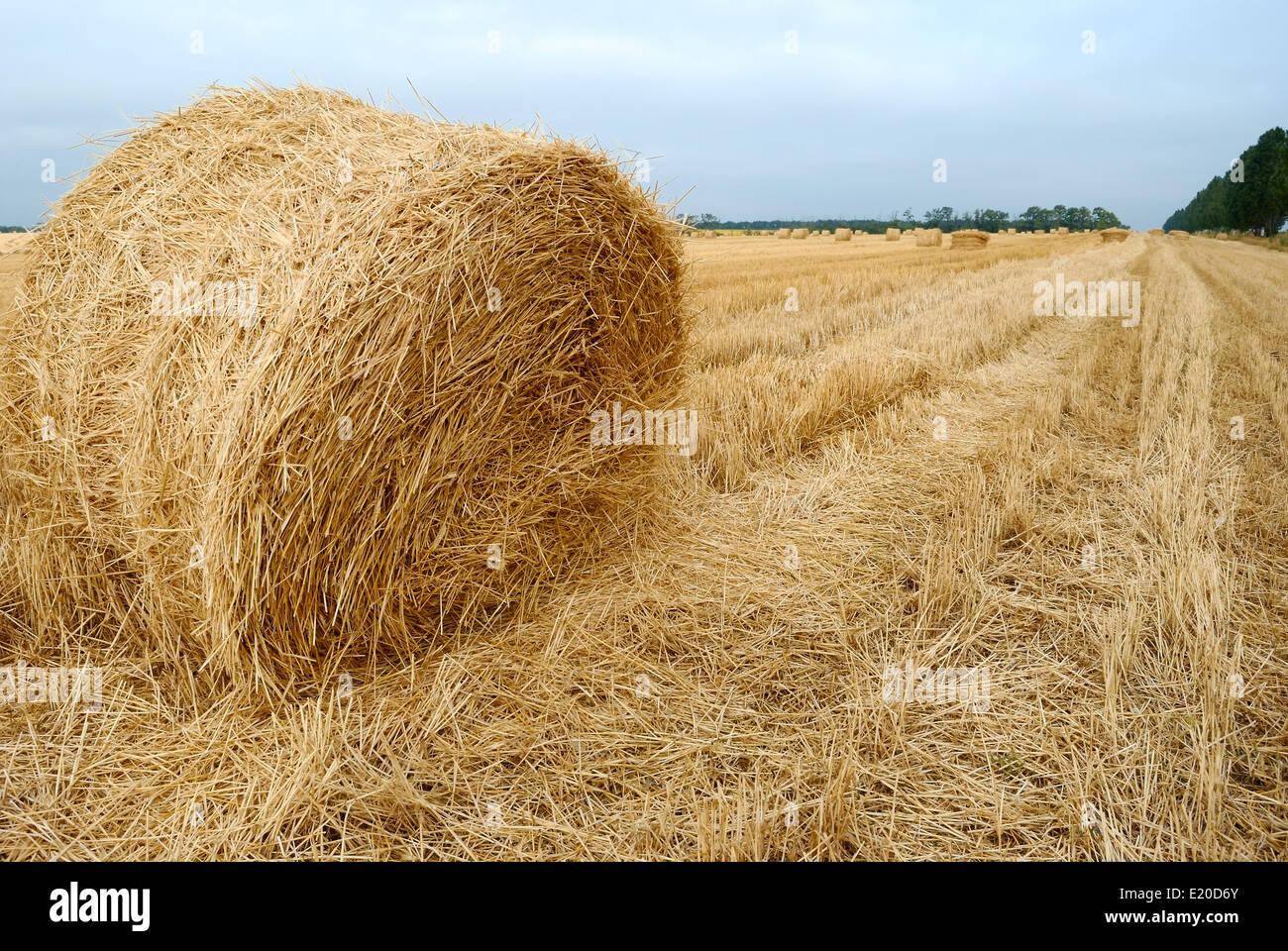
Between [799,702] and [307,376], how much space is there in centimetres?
206

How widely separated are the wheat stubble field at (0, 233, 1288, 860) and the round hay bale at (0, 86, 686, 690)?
0.30m

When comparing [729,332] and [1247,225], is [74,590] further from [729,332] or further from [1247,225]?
[1247,225]

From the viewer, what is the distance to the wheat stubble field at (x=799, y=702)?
87.4 inches

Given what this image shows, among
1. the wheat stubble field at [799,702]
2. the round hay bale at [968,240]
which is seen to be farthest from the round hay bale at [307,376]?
the round hay bale at [968,240]

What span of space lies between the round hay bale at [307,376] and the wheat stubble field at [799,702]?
298 mm

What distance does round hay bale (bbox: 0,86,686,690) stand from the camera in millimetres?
2594

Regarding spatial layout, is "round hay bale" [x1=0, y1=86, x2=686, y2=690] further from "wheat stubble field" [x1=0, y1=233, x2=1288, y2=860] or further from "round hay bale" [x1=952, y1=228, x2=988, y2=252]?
"round hay bale" [x1=952, y1=228, x2=988, y2=252]

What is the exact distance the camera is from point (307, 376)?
2520 mm

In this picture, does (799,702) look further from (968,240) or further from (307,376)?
(968,240)

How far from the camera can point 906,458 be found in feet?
16.4

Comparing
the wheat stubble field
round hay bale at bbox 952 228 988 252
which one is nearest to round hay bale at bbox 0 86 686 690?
the wheat stubble field

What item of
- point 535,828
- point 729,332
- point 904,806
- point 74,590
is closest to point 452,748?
point 535,828

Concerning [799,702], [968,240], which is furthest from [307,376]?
[968,240]

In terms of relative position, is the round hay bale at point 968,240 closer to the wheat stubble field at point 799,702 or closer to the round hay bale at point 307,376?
the wheat stubble field at point 799,702
